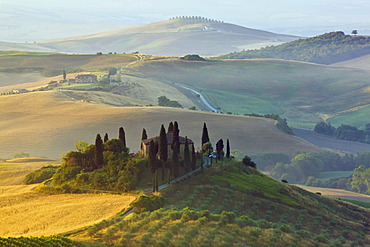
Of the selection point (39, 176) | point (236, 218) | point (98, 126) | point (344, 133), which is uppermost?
point (236, 218)

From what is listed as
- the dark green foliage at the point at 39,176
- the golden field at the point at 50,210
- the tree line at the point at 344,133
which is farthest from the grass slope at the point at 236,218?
the tree line at the point at 344,133

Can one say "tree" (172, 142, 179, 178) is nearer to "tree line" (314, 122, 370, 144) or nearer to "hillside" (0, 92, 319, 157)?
"hillside" (0, 92, 319, 157)

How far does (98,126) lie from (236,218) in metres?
92.3

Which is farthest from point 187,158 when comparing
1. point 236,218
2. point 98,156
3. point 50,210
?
point 50,210

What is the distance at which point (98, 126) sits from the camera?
149000 mm

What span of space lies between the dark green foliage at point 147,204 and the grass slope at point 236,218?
41.0 inches

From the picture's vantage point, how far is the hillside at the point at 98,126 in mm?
137875

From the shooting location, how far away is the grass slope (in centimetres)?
5312

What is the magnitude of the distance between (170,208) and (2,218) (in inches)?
621

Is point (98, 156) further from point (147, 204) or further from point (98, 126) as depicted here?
point (98, 126)

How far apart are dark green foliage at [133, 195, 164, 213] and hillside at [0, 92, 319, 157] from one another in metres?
69.6

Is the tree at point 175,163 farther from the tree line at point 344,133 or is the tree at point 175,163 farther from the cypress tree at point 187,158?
the tree line at point 344,133

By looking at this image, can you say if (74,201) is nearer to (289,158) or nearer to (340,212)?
(340,212)

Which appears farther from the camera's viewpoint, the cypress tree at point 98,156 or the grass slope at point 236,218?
the cypress tree at point 98,156
